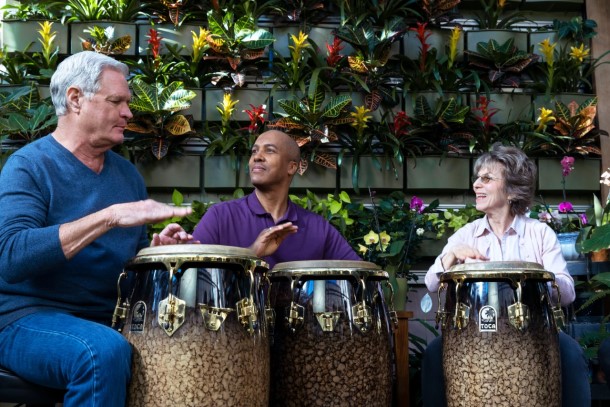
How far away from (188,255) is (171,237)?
41cm

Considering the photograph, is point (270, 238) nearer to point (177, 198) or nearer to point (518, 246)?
point (518, 246)

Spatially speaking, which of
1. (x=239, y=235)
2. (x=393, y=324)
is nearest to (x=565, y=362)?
(x=393, y=324)

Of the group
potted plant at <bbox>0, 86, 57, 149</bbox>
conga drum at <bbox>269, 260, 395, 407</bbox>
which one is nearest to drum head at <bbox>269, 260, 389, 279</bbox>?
conga drum at <bbox>269, 260, 395, 407</bbox>

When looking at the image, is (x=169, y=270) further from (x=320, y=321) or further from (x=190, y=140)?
(x=190, y=140)

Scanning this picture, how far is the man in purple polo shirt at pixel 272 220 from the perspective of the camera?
11.2ft

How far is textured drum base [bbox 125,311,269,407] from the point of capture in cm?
227

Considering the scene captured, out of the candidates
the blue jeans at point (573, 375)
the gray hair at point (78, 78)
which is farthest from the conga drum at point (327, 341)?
the gray hair at point (78, 78)

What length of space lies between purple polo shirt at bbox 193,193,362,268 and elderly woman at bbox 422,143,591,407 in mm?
Answer: 470

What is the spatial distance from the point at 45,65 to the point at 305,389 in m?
2.88

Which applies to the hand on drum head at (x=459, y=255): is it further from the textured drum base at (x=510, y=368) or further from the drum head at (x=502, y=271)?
the textured drum base at (x=510, y=368)

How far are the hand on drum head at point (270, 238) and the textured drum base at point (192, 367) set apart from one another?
605 mm

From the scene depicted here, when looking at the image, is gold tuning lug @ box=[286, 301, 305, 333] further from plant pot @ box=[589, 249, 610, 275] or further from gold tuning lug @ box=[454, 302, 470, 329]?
plant pot @ box=[589, 249, 610, 275]

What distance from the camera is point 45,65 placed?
475cm

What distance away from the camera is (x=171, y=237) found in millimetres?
2719
